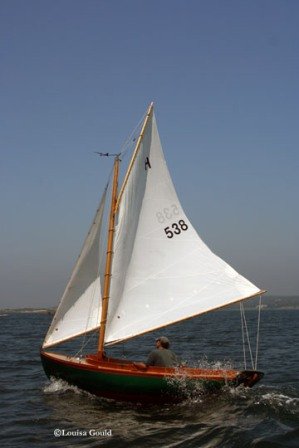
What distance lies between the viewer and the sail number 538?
67.3 feet

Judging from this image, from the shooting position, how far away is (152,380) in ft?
58.1

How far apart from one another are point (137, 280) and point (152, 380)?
4082mm

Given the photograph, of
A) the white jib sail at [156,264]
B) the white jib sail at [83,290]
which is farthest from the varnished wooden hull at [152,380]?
the white jib sail at [83,290]

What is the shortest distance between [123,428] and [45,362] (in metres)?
6.67

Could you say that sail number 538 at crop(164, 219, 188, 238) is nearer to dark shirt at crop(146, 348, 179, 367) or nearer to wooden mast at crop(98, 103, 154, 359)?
wooden mast at crop(98, 103, 154, 359)

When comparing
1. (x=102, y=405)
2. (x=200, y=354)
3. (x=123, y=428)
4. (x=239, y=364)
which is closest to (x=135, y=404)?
(x=102, y=405)

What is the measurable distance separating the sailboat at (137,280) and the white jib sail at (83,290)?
0.14 ft

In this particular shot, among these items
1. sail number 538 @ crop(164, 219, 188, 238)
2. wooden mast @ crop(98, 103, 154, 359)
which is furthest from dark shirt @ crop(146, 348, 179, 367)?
sail number 538 @ crop(164, 219, 188, 238)

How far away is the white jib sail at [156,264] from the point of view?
1955 cm

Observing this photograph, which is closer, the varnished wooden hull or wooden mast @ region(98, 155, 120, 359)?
the varnished wooden hull

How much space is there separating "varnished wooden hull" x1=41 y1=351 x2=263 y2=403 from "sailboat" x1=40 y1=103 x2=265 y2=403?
0.17ft

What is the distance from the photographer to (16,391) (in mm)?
22172

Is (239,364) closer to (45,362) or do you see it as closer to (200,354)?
(200,354)

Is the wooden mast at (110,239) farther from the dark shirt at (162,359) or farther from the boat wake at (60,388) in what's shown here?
the dark shirt at (162,359)
